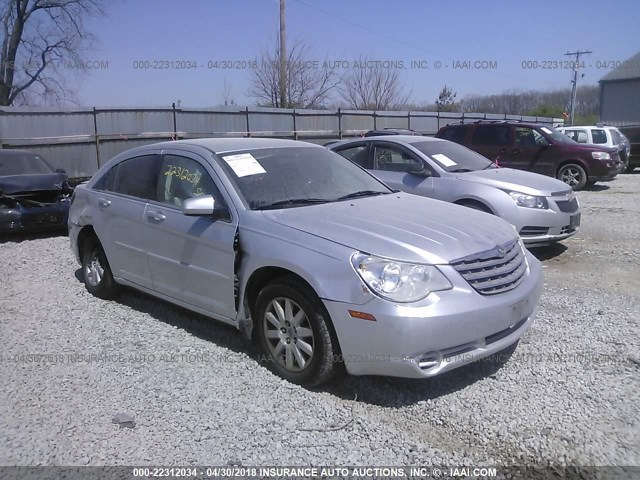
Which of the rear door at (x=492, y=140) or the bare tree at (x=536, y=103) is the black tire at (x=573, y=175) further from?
the bare tree at (x=536, y=103)

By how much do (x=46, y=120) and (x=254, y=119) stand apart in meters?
7.43

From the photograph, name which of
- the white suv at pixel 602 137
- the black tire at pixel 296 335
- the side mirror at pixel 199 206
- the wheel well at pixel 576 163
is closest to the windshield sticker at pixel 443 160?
the side mirror at pixel 199 206

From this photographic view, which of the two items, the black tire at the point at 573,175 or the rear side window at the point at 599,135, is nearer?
the black tire at the point at 573,175

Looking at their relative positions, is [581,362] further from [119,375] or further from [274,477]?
[119,375]

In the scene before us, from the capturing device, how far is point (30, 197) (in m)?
9.60

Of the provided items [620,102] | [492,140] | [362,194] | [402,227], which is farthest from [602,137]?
[620,102]

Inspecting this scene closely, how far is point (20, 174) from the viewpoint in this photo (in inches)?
399

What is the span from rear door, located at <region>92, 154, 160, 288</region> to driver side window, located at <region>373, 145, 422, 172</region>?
12.6 ft

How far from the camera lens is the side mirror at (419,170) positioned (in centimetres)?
782

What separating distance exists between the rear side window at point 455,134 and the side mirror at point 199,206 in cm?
1006

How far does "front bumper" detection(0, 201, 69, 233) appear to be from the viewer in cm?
912

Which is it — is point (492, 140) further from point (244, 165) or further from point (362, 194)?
point (244, 165)

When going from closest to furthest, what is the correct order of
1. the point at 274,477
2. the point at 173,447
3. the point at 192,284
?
the point at 274,477 < the point at 173,447 < the point at 192,284

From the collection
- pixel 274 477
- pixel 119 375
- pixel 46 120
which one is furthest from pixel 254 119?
pixel 274 477
